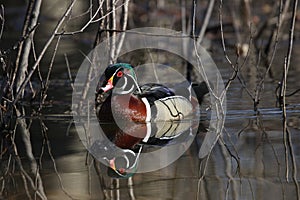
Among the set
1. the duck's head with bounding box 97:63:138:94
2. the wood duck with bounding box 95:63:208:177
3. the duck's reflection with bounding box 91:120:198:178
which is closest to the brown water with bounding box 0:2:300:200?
the duck's reflection with bounding box 91:120:198:178

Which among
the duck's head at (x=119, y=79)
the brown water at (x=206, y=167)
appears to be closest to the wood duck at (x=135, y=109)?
the duck's head at (x=119, y=79)

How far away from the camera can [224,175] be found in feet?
19.1

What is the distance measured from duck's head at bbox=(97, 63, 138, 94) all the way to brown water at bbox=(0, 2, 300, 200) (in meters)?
0.55

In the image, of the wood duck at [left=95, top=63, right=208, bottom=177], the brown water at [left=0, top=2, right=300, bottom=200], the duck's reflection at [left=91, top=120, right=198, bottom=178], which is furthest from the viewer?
the wood duck at [left=95, top=63, right=208, bottom=177]

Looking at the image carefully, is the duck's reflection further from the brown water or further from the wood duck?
the brown water

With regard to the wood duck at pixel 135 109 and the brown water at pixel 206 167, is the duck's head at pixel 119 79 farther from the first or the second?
the brown water at pixel 206 167

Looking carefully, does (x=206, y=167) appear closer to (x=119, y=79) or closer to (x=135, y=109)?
(x=135, y=109)

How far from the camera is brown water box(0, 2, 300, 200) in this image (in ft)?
17.8

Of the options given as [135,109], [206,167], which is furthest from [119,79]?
[206,167]

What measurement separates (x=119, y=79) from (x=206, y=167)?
2.10 m

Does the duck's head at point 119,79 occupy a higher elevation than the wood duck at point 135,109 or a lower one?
higher

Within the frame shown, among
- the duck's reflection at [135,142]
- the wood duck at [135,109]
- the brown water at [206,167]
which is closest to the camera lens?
the brown water at [206,167]

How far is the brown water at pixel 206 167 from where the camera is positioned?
17.8 ft

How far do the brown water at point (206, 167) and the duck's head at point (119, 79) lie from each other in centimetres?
55
